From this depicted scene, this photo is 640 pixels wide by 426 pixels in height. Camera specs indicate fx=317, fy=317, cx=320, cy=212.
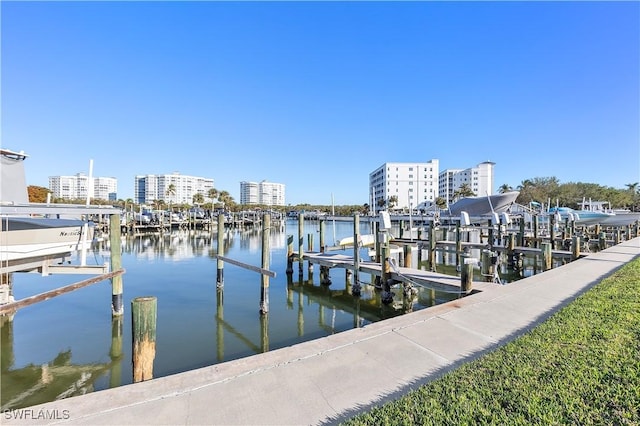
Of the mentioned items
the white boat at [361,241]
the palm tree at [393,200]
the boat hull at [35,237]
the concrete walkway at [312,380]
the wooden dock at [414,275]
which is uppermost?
the palm tree at [393,200]

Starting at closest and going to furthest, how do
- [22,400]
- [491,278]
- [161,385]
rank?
[161,385]
[22,400]
[491,278]

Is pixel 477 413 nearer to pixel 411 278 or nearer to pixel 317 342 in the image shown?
pixel 317 342

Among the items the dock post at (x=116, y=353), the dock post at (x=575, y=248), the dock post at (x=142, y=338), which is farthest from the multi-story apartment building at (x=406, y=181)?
the dock post at (x=142, y=338)

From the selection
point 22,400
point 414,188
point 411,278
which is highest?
point 414,188

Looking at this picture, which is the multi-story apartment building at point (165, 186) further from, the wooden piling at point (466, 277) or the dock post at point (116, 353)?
the wooden piling at point (466, 277)

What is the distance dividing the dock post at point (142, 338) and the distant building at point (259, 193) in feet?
532

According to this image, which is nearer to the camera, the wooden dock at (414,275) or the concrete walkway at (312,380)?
the concrete walkway at (312,380)

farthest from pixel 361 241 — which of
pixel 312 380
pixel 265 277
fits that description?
pixel 312 380

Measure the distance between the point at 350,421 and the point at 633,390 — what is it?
3021mm

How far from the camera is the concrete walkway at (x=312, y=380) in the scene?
3381 millimetres

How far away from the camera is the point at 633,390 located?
3.34 m

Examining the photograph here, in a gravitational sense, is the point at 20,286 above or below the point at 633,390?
below

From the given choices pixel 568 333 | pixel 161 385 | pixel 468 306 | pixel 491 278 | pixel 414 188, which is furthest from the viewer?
pixel 414 188

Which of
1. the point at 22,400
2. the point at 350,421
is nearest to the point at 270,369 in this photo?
the point at 350,421
